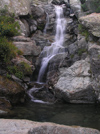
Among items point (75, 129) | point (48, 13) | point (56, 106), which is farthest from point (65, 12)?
point (75, 129)

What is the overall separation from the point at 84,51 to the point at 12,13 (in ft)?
35.4

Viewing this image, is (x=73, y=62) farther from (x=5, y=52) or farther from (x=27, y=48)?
(x=5, y=52)

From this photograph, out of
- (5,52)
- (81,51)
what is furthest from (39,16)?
(5,52)

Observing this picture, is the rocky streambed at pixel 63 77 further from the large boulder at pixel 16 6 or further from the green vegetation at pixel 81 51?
the large boulder at pixel 16 6

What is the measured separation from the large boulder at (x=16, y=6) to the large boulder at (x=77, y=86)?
12.0m

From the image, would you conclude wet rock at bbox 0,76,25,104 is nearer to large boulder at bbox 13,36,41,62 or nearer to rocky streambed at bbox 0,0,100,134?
rocky streambed at bbox 0,0,100,134

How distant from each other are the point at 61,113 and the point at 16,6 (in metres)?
16.1

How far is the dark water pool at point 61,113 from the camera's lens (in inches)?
309

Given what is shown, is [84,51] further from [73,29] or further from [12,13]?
[12,13]

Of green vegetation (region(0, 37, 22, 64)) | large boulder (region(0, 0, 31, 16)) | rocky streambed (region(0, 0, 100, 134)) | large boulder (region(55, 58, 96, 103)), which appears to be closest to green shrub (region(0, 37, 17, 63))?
green vegetation (region(0, 37, 22, 64))

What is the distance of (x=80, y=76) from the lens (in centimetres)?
1145

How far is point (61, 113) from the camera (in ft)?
29.7

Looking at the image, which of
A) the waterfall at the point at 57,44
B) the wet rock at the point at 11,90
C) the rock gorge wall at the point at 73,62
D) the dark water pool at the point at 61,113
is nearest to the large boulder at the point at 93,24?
the rock gorge wall at the point at 73,62

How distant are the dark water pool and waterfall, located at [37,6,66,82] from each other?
15.4ft
